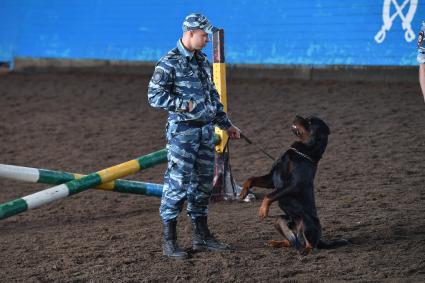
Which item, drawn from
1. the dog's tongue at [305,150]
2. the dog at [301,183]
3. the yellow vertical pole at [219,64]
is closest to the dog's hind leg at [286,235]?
the dog at [301,183]

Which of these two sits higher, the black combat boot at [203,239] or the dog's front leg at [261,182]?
the dog's front leg at [261,182]

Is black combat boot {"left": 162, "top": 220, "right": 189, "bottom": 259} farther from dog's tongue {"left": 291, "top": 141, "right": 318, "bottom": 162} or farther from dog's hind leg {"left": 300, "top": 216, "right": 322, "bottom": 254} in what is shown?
dog's tongue {"left": 291, "top": 141, "right": 318, "bottom": 162}

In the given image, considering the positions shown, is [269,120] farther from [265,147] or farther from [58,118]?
[58,118]

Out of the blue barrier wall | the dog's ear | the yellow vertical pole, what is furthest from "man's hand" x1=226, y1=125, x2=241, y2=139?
the blue barrier wall

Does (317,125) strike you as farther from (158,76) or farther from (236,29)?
(236,29)

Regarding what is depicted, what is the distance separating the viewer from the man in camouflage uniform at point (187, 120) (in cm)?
525

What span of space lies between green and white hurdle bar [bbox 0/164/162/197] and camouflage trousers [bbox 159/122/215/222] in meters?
1.29

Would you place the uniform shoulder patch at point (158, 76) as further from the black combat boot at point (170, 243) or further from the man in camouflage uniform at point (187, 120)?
the black combat boot at point (170, 243)

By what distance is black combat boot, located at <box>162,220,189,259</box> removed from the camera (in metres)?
5.41

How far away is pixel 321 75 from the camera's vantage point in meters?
13.2

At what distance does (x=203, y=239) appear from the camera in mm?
5598

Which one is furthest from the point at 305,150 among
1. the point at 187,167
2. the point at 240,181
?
the point at 240,181

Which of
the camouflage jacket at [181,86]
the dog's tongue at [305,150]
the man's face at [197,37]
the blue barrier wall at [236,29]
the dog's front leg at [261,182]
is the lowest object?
the dog's front leg at [261,182]

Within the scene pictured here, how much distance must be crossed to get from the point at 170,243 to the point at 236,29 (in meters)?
9.19
